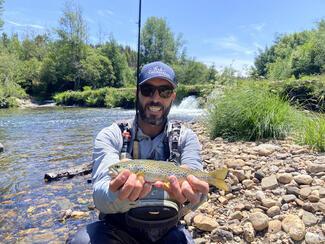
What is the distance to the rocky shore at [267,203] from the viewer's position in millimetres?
3666

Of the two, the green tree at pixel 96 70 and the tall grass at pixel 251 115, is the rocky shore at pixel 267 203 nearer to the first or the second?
the tall grass at pixel 251 115

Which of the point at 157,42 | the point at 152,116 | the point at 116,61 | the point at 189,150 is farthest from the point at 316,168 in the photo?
the point at 157,42

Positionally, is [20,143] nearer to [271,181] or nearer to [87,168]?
[87,168]

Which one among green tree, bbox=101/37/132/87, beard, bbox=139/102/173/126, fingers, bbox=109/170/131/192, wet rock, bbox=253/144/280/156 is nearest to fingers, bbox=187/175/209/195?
fingers, bbox=109/170/131/192

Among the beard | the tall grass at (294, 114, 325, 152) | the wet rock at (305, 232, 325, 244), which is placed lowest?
the wet rock at (305, 232, 325, 244)

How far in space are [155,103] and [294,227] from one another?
2032 mm

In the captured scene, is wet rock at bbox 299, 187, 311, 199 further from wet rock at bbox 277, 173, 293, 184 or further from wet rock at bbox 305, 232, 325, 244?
wet rock at bbox 305, 232, 325, 244

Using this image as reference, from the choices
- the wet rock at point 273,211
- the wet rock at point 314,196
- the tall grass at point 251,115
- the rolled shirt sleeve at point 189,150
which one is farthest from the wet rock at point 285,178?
the tall grass at point 251,115

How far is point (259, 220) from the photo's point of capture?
376 cm

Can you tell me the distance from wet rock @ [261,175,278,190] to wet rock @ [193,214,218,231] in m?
1.01

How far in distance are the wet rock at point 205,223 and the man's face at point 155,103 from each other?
161cm

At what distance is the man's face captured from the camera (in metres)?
2.77

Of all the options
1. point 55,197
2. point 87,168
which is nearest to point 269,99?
point 87,168

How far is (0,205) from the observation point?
5812mm
